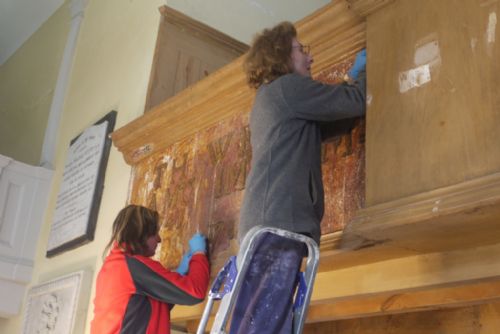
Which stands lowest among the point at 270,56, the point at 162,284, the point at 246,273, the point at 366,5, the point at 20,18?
the point at 246,273

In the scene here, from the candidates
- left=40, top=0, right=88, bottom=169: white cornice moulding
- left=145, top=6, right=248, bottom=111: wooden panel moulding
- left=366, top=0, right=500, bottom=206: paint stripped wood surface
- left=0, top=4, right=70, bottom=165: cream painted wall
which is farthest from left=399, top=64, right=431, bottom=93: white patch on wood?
left=0, top=4, right=70, bottom=165: cream painted wall

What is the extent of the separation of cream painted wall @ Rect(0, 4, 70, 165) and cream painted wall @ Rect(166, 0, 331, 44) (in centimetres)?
217

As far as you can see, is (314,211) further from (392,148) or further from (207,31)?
(207,31)

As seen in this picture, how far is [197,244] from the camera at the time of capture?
3320 millimetres

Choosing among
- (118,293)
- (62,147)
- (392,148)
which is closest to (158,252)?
(118,293)

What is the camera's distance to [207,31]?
514cm

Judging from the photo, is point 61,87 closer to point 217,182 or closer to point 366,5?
point 217,182

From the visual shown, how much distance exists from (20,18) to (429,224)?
6.88 metres

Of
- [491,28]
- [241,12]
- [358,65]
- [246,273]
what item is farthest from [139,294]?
[241,12]

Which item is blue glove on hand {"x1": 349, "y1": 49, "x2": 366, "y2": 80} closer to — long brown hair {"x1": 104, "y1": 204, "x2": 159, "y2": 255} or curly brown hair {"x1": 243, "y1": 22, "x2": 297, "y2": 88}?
curly brown hair {"x1": 243, "y1": 22, "x2": 297, "y2": 88}

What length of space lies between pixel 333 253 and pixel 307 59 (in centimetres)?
75

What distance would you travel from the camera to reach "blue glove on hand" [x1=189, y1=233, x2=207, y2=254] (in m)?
3.30

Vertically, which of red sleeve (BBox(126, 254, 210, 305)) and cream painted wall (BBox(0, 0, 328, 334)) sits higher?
cream painted wall (BBox(0, 0, 328, 334))

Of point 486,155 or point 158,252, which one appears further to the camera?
point 158,252
